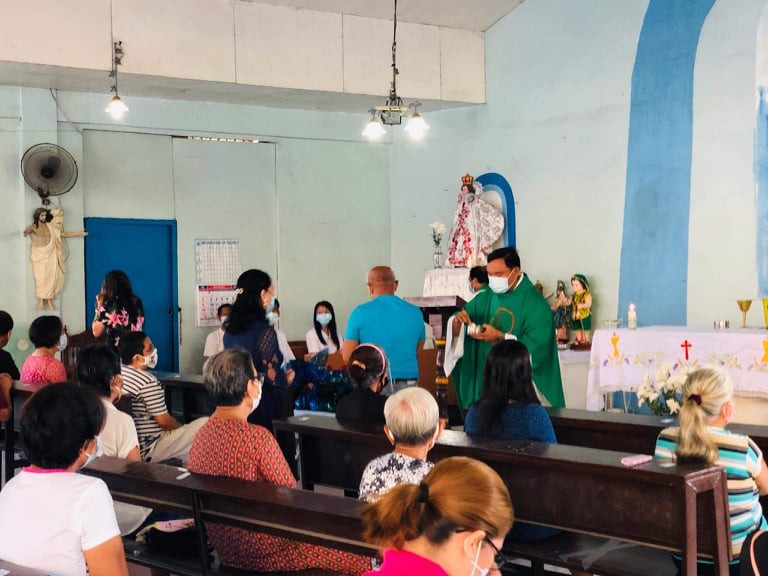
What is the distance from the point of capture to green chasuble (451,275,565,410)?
601cm

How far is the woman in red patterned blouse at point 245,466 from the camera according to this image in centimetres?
327

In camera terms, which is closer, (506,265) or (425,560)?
(425,560)

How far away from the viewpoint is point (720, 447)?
3326 mm

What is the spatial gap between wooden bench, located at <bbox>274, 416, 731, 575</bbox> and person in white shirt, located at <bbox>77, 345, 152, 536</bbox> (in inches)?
43.4

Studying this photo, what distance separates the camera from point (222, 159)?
34.9ft

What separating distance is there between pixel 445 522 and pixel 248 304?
11.8 ft

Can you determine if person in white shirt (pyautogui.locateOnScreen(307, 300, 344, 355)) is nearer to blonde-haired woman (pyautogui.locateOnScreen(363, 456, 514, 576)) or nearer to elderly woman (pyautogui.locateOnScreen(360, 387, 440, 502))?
elderly woman (pyautogui.locateOnScreen(360, 387, 440, 502))

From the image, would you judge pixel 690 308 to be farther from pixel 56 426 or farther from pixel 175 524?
pixel 56 426

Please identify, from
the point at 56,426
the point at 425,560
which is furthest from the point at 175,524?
the point at 425,560

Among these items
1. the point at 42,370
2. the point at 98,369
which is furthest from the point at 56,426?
the point at 42,370

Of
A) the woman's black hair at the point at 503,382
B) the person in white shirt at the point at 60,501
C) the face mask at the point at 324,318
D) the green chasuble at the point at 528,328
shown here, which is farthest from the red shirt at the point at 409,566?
the face mask at the point at 324,318

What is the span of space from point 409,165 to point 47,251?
13.7ft

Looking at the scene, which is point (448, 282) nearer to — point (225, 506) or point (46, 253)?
point (46, 253)

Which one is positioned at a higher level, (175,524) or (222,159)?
(222,159)
